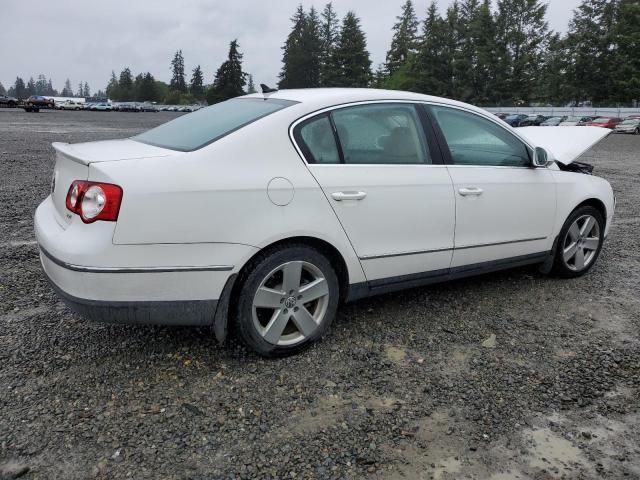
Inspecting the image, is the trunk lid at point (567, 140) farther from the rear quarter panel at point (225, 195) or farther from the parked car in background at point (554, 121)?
the parked car in background at point (554, 121)

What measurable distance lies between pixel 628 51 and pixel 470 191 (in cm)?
6723

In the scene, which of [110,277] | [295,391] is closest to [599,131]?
[295,391]

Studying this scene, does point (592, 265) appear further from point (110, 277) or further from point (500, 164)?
point (110, 277)

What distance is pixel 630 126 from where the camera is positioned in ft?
122

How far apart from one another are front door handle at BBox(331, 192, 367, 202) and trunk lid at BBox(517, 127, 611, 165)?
2.03 meters

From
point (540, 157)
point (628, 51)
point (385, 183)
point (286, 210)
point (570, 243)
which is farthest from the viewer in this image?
point (628, 51)

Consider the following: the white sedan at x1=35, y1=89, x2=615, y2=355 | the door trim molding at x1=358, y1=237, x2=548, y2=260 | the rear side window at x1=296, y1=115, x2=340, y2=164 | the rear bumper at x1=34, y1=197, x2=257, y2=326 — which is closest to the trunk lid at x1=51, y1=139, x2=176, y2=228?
the white sedan at x1=35, y1=89, x2=615, y2=355

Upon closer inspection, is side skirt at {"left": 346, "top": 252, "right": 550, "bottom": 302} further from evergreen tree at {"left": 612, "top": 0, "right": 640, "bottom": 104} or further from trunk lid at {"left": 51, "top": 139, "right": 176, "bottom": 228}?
evergreen tree at {"left": 612, "top": 0, "right": 640, "bottom": 104}

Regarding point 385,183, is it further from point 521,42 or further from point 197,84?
point 197,84

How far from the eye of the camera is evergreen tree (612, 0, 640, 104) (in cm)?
5819

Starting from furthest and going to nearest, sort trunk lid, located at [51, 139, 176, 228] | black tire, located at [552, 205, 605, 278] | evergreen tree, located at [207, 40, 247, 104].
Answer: evergreen tree, located at [207, 40, 247, 104], black tire, located at [552, 205, 605, 278], trunk lid, located at [51, 139, 176, 228]

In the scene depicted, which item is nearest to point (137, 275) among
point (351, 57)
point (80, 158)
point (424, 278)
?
point (80, 158)

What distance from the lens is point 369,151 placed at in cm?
343

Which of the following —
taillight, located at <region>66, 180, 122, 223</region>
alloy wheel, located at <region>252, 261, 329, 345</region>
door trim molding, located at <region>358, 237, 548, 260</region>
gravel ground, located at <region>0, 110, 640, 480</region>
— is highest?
taillight, located at <region>66, 180, 122, 223</region>
